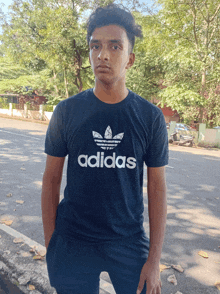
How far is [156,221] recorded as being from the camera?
4.68 ft

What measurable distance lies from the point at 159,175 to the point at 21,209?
3746 mm

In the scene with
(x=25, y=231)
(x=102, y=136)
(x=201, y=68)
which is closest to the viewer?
(x=102, y=136)

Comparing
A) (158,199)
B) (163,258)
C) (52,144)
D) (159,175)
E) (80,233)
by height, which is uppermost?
(52,144)

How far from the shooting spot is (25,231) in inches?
151

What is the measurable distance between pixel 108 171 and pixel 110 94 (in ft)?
1.28

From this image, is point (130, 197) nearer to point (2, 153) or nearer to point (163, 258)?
point (163, 258)

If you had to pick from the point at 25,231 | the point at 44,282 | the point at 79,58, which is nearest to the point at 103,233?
the point at 44,282

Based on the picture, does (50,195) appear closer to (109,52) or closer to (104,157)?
(104,157)

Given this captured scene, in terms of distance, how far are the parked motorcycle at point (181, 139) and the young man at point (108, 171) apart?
14.9 meters

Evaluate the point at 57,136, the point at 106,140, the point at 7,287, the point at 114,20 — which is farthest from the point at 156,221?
the point at 7,287

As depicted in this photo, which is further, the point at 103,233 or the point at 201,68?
the point at 201,68

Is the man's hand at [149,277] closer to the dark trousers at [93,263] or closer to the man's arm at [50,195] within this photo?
the dark trousers at [93,263]

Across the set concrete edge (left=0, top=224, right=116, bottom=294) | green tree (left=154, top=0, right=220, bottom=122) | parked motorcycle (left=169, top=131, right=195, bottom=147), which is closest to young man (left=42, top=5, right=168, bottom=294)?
concrete edge (left=0, top=224, right=116, bottom=294)

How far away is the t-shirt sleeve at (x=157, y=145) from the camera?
1.39 metres
